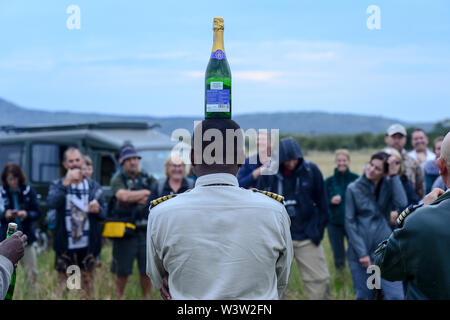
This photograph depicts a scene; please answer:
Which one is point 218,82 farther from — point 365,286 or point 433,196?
point 365,286

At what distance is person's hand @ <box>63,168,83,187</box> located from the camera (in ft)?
21.7

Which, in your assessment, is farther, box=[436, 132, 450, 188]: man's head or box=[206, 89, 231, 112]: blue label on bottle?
box=[206, 89, 231, 112]: blue label on bottle

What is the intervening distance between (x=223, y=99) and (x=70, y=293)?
10.7 feet

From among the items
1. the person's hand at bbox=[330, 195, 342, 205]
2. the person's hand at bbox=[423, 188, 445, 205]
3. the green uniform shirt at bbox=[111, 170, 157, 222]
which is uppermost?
the person's hand at bbox=[423, 188, 445, 205]

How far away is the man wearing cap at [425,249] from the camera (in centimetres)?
248

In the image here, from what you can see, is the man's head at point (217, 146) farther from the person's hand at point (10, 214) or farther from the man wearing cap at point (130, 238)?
the person's hand at point (10, 214)

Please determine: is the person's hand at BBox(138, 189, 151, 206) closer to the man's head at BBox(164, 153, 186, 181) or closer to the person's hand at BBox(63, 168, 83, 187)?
the man's head at BBox(164, 153, 186, 181)

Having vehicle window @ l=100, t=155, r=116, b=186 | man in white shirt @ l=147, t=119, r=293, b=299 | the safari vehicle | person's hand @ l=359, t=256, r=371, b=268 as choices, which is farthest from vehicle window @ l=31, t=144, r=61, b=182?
man in white shirt @ l=147, t=119, r=293, b=299

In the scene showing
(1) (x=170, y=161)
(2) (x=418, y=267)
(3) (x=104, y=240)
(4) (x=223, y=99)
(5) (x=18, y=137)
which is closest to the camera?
(2) (x=418, y=267)

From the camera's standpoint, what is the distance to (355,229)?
634 cm

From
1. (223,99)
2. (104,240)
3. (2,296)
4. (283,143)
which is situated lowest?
(104,240)
